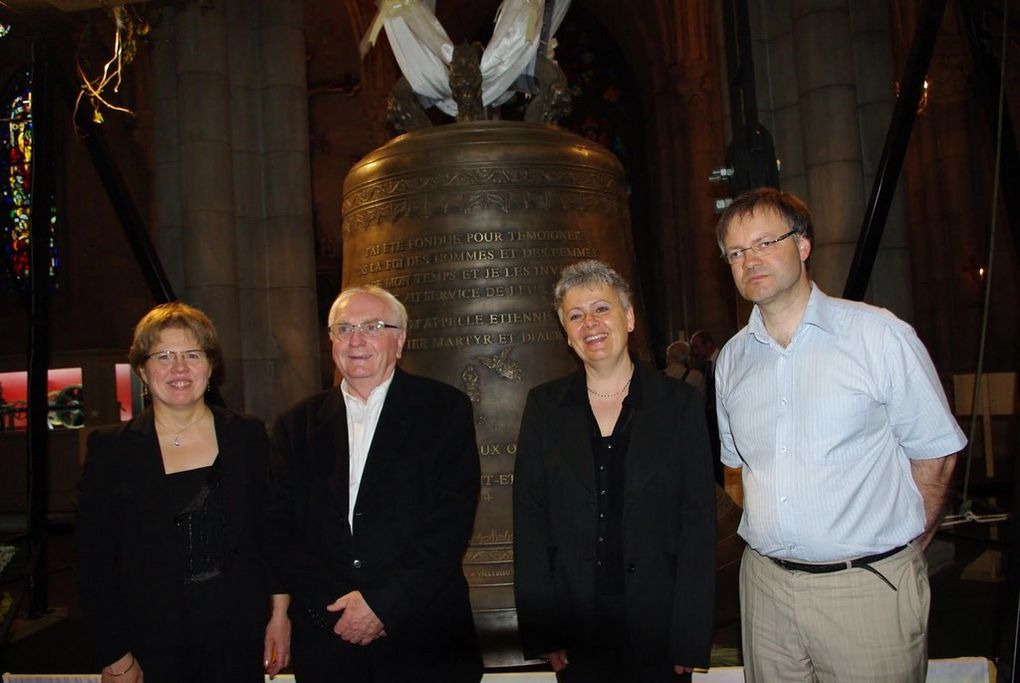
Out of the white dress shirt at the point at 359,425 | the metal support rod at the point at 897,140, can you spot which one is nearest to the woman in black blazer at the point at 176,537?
the white dress shirt at the point at 359,425

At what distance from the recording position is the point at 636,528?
2.20 m

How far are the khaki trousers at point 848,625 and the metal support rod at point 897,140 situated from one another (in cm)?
241

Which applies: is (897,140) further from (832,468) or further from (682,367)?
(682,367)

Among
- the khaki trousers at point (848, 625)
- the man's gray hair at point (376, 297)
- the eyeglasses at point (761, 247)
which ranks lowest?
the khaki trousers at point (848, 625)

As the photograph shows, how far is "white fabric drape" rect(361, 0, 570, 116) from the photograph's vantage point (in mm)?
3555

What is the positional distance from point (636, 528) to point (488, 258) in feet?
4.65

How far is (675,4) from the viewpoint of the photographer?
56.0 ft

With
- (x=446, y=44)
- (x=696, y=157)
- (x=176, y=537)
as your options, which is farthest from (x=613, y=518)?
(x=696, y=157)

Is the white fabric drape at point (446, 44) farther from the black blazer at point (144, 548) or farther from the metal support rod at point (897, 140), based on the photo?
the black blazer at point (144, 548)

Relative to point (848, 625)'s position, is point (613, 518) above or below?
above

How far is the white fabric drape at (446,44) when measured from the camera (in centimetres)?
355

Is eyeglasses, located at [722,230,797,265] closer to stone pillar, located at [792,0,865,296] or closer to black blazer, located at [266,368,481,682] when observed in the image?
black blazer, located at [266,368,481,682]

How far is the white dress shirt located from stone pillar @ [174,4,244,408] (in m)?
4.83

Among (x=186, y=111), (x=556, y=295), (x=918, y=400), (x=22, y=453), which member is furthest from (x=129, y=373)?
(x=918, y=400)
